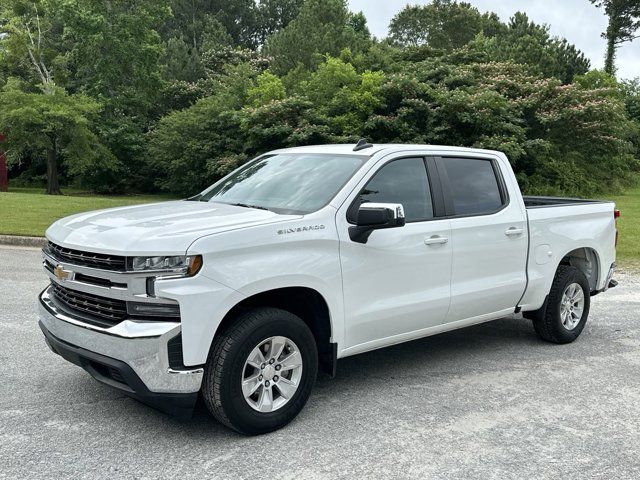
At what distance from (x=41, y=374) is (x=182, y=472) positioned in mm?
2149

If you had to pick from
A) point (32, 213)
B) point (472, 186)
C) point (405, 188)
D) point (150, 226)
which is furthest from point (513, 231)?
point (32, 213)

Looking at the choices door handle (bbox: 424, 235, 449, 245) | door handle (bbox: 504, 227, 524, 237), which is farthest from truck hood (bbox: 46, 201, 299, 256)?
door handle (bbox: 504, 227, 524, 237)

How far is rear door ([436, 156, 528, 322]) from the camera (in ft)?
16.8

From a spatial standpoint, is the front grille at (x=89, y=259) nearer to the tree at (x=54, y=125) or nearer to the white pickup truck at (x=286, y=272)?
the white pickup truck at (x=286, y=272)

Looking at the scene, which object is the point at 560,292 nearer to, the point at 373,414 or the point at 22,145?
the point at 373,414

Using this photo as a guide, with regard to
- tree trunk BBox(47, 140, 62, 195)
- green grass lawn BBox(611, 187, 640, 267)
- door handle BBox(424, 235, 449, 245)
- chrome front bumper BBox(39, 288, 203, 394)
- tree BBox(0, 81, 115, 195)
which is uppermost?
tree BBox(0, 81, 115, 195)

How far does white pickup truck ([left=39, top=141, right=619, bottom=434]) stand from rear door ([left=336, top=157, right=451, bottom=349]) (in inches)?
0.5

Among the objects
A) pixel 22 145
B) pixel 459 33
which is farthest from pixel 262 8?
pixel 22 145

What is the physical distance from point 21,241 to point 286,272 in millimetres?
10504

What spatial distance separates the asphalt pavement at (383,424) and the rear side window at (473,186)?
1.38 meters

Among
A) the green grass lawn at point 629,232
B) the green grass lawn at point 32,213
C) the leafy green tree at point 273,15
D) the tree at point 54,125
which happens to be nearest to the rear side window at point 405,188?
the green grass lawn at point 629,232

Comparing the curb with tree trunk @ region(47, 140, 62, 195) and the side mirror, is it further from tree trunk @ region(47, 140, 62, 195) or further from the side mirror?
tree trunk @ region(47, 140, 62, 195)

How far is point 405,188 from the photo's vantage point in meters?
4.96

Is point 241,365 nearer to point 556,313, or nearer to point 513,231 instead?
point 513,231
